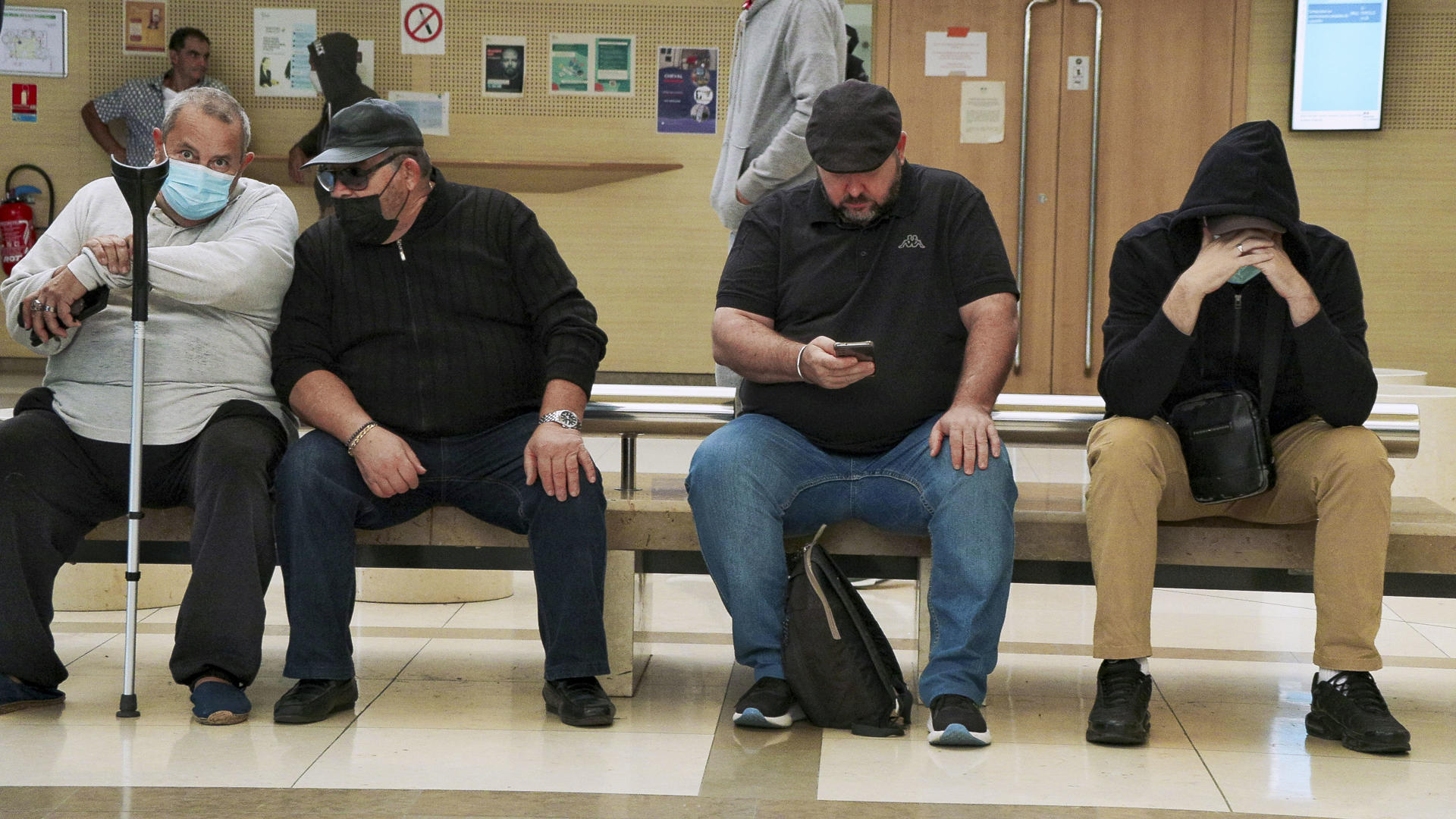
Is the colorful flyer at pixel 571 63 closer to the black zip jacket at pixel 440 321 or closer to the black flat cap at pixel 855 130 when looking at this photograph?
the black zip jacket at pixel 440 321

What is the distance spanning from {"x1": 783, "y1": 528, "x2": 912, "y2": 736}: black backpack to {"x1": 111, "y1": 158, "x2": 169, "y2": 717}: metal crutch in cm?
121

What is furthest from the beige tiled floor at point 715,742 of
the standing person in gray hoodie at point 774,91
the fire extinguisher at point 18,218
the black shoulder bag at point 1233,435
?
the fire extinguisher at point 18,218

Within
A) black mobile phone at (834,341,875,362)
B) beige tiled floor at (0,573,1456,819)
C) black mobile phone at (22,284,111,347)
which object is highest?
black mobile phone at (22,284,111,347)

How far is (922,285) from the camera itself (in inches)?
112

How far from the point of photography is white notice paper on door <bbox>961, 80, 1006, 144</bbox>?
7.41 m

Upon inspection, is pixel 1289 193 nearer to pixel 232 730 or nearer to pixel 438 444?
→ pixel 438 444

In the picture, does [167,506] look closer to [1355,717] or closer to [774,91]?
[774,91]

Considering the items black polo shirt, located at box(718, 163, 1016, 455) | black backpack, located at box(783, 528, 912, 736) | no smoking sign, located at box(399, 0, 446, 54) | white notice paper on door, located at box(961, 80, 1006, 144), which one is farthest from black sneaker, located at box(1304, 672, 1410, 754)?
no smoking sign, located at box(399, 0, 446, 54)

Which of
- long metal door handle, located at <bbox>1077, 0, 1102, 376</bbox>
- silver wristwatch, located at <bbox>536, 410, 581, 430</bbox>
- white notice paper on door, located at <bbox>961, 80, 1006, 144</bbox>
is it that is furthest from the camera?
white notice paper on door, located at <bbox>961, 80, 1006, 144</bbox>

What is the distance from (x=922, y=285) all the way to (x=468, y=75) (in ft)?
17.2

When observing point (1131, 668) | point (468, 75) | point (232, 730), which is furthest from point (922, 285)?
point (468, 75)

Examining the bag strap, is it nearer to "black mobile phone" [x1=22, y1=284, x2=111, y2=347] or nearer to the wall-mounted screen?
"black mobile phone" [x1=22, y1=284, x2=111, y2=347]

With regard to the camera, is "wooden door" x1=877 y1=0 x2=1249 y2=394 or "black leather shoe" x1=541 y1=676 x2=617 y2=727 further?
"wooden door" x1=877 y1=0 x2=1249 y2=394

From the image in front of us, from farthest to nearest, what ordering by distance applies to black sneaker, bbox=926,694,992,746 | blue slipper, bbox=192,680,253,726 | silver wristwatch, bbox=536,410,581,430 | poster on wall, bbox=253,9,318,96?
poster on wall, bbox=253,9,318,96, silver wristwatch, bbox=536,410,581,430, blue slipper, bbox=192,680,253,726, black sneaker, bbox=926,694,992,746
